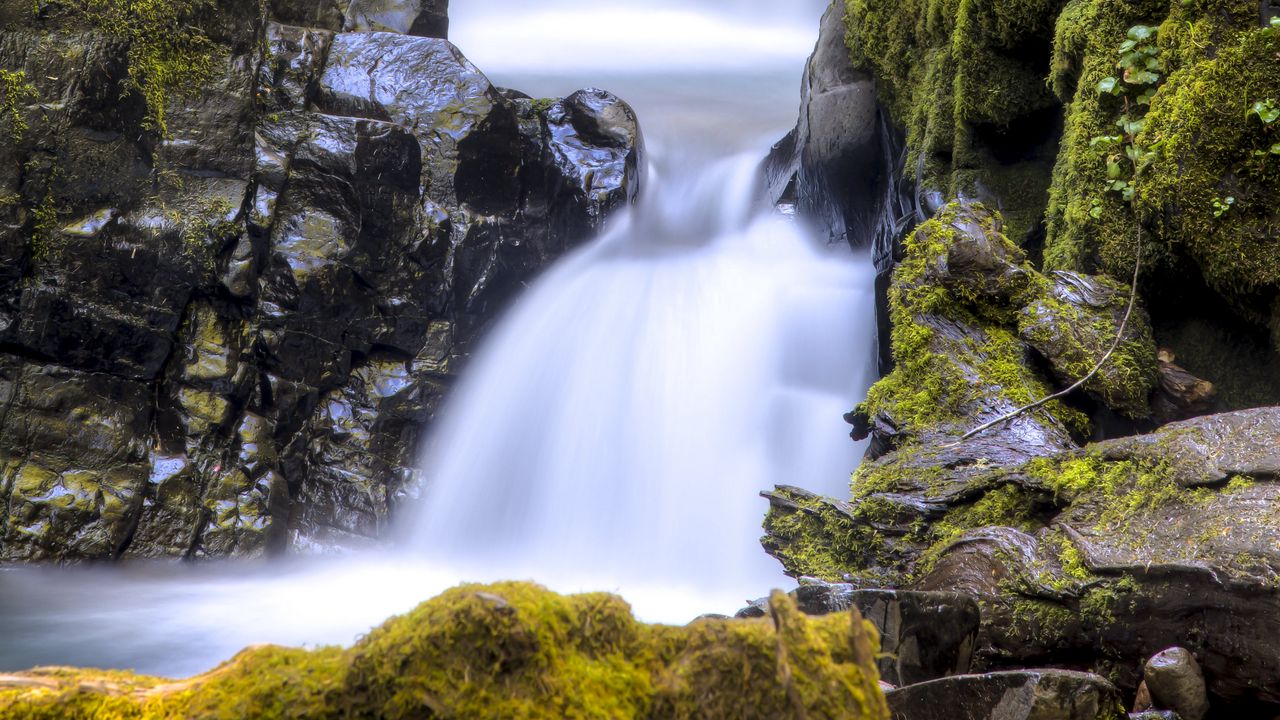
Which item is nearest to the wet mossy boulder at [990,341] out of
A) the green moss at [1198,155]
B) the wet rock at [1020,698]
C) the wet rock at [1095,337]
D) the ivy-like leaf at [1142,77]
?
the wet rock at [1095,337]

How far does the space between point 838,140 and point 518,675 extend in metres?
9.17

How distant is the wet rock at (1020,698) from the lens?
2096 mm

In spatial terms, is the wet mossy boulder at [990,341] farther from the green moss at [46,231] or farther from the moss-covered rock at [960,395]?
the green moss at [46,231]

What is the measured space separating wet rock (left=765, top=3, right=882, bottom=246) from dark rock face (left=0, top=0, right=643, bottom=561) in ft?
9.26

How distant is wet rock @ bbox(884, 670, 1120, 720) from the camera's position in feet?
6.88

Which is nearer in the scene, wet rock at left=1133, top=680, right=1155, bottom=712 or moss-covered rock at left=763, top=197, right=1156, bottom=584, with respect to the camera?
wet rock at left=1133, top=680, right=1155, bottom=712

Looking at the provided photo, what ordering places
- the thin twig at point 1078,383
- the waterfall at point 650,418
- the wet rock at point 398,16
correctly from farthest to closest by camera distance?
the wet rock at point 398,16, the waterfall at point 650,418, the thin twig at point 1078,383

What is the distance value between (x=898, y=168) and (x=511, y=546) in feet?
18.9

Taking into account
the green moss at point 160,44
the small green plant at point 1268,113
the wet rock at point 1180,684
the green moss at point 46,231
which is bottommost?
the green moss at point 46,231

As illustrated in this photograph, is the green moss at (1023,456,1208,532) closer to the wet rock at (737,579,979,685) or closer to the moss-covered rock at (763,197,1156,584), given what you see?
the moss-covered rock at (763,197,1156,584)

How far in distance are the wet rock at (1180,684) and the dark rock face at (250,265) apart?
8.17 metres

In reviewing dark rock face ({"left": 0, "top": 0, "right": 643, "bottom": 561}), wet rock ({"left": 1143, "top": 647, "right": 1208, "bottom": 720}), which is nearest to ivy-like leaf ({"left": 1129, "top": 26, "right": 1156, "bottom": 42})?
wet rock ({"left": 1143, "top": 647, "right": 1208, "bottom": 720})

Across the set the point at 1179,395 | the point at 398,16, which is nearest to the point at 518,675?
the point at 1179,395

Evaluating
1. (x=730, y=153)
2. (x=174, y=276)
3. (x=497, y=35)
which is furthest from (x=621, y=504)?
(x=497, y=35)
